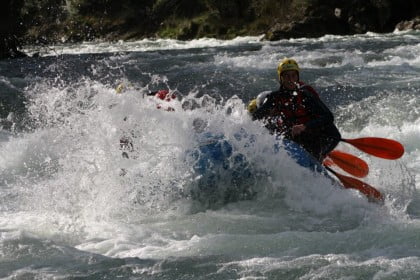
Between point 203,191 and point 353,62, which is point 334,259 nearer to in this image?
point 203,191

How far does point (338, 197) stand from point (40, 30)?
31947 millimetres

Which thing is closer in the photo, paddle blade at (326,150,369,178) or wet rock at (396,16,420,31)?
paddle blade at (326,150,369,178)

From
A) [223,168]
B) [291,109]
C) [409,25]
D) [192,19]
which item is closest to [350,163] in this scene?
[291,109]

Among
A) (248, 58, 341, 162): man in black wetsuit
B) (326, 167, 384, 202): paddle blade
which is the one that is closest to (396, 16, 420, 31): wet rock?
(248, 58, 341, 162): man in black wetsuit

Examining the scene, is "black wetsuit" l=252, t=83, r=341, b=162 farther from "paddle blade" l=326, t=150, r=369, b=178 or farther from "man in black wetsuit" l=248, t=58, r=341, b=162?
"paddle blade" l=326, t=150, r=369, b=178

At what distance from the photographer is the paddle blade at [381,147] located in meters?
6.13

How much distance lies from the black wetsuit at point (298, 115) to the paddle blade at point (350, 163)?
504 millimetres

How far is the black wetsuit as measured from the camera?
6.03 metres

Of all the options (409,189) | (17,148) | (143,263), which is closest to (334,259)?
(143,263)

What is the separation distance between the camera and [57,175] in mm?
7133

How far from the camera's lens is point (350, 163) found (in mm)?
6516

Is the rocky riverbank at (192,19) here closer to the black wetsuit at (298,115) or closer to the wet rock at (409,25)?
the wet rock at (409,25)

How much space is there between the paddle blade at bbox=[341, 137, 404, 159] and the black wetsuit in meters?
0.25

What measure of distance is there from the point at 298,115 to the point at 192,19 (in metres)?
21.9
